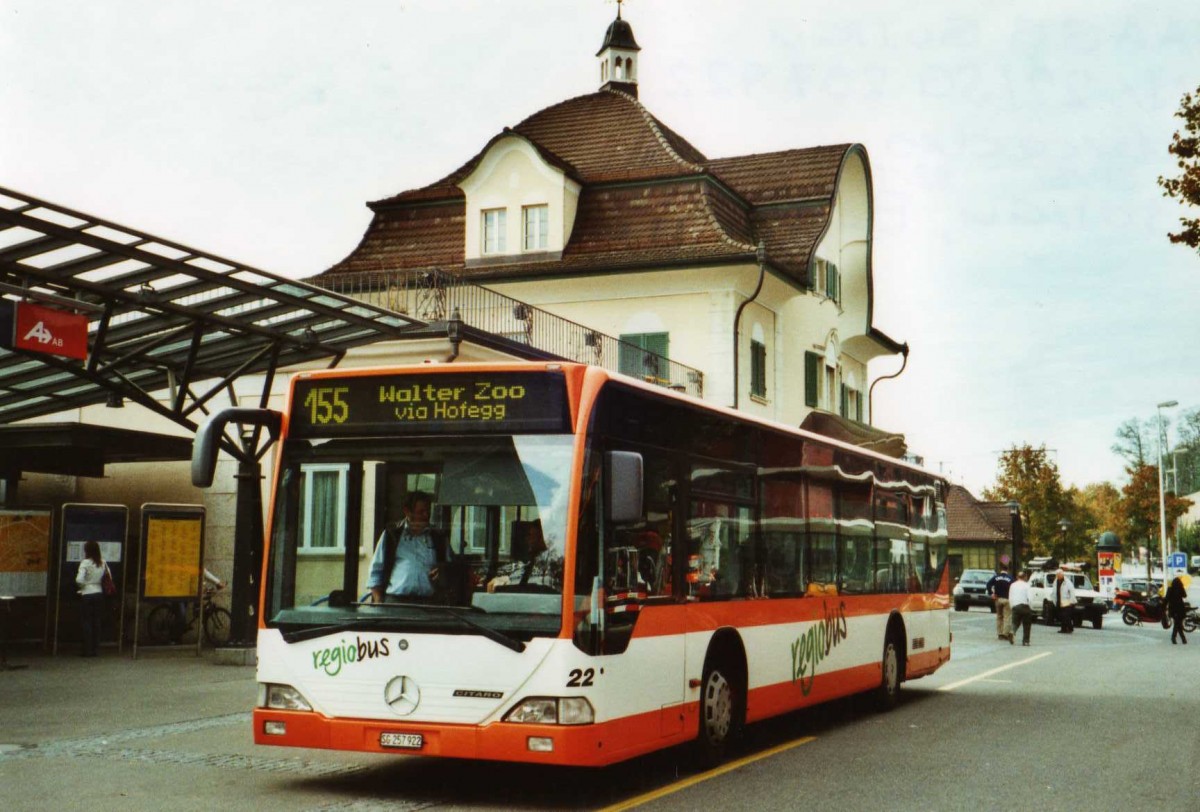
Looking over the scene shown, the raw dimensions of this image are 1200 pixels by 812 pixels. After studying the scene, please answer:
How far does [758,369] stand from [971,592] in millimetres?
25132

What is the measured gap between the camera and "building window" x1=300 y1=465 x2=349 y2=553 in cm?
954

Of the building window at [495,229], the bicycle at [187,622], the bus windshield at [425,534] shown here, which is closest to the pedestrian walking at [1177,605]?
the building window at [495,229]

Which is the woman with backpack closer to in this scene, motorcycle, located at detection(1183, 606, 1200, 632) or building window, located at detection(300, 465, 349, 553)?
building window, located at detection(300, 465, 349, 553)

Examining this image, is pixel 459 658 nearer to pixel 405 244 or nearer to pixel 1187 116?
pixel 1187 116

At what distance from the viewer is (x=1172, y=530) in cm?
9031

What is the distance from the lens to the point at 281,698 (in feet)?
30.9

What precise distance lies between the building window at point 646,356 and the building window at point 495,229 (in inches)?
164

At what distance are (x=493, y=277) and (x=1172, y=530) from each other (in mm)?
67848

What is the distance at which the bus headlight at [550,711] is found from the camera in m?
8.77

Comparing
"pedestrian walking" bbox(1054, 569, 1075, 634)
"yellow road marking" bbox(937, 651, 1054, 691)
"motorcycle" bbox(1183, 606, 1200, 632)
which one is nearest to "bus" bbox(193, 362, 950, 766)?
"yellow road marking" bbox(937, 651, 1054, 691)

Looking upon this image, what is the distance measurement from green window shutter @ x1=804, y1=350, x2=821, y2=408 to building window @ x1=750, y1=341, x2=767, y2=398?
10.0 ft

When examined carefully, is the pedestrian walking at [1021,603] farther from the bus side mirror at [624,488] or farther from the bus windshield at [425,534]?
the bus windshield at [425,534]

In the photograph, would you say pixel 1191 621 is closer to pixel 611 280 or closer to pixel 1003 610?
pixel 1003 610

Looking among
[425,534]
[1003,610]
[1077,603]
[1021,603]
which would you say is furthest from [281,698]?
[1077,603]
